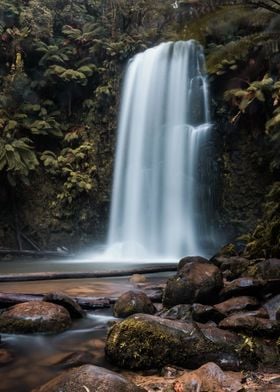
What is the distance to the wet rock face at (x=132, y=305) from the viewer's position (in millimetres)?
5676

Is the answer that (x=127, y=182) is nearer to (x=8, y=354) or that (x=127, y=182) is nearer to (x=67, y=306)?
(x=67, y=306)

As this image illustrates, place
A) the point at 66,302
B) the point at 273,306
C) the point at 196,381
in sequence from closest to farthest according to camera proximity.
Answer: the point at 196,381
the point at 273,306
the point at 66,302

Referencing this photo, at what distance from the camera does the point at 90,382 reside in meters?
3.26

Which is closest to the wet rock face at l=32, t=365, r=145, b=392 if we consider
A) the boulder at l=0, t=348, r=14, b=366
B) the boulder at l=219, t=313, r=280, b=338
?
the boulder at l=0, t=348, r=14, b=366

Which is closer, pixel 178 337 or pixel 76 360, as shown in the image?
pixel 178 337

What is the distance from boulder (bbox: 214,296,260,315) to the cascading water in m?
7.91

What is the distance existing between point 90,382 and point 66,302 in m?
2.65

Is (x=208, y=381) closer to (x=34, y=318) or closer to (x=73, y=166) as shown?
(x=34, y=318)

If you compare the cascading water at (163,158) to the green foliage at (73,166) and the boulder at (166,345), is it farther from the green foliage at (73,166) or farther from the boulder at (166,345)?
the boulder at (166,345)

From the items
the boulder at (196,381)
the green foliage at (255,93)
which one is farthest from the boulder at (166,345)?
the green foliage at (255,93)

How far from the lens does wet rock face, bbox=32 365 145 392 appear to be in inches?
127

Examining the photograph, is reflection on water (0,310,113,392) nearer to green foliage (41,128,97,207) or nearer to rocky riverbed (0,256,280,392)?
rocky riverbed (0,256,280,392)

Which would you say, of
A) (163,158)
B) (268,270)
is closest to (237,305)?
(268,270)

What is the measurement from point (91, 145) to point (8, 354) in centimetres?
1227
